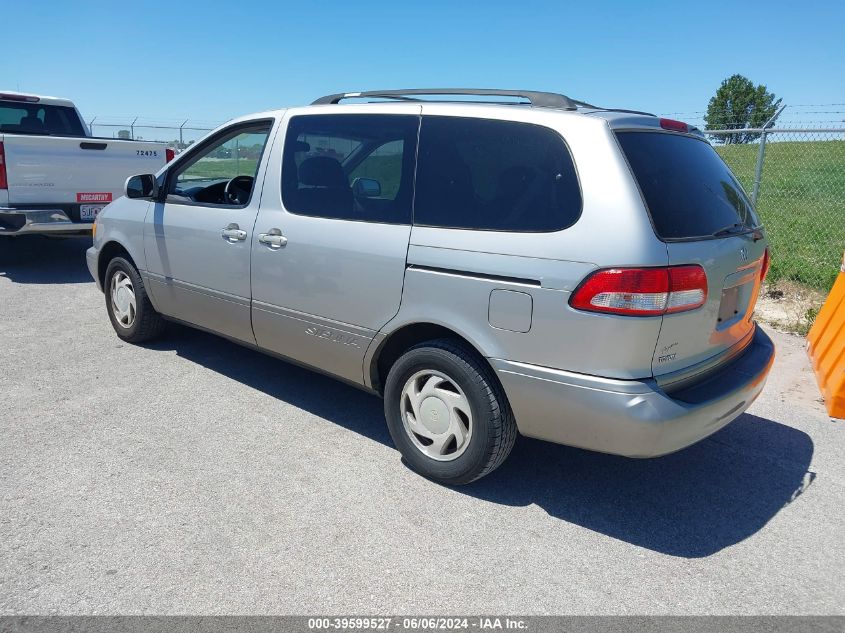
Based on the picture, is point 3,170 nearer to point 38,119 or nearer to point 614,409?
point 38,119

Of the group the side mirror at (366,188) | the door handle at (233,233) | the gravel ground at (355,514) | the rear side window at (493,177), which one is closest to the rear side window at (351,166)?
the side mirror at (366,188)

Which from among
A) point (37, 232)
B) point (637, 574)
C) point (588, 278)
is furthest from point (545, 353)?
point (37, 232)

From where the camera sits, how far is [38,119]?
951 centimetres

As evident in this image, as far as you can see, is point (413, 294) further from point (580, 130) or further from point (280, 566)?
point (280, 566)

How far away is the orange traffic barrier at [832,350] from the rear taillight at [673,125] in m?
2.25

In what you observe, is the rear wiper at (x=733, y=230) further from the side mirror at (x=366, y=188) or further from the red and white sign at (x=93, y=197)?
the red and white sign at (x=93, y=197)

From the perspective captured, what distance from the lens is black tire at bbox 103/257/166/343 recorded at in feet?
17.6

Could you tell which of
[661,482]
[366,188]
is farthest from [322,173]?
[661,482]

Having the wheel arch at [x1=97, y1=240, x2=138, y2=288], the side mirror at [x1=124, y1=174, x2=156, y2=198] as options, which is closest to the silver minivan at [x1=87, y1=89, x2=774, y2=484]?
the side mirror at [x1=124, y1=174, x2=156, y2=198]

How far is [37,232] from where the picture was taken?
7.74m

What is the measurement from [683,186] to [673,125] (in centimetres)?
44

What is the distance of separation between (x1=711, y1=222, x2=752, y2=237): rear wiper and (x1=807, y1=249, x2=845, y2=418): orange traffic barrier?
1.78 m

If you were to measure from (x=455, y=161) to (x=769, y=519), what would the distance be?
2380 mm

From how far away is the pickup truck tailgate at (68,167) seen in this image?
7.55 m
